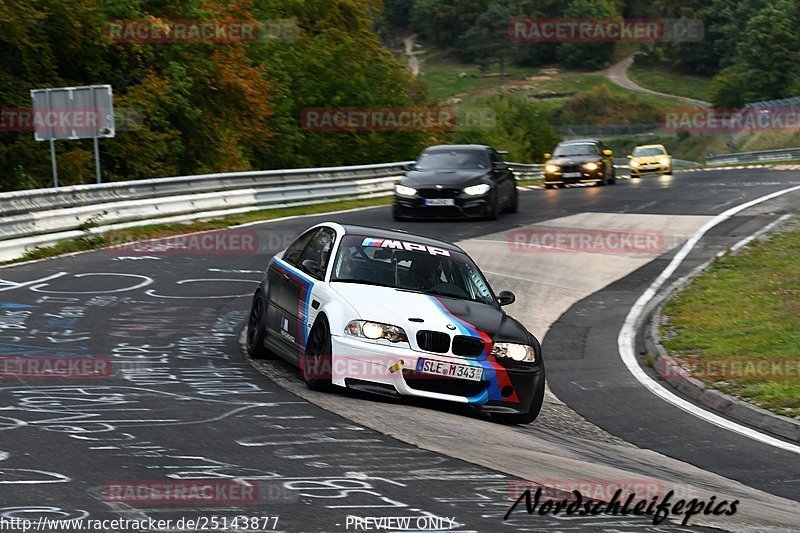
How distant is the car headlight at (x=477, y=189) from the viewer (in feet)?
80.3

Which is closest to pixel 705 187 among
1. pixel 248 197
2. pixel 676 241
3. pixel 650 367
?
pixel 676 241

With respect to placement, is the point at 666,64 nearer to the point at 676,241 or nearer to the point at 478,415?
the point at 676,241

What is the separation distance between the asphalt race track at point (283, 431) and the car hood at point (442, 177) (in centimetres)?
689

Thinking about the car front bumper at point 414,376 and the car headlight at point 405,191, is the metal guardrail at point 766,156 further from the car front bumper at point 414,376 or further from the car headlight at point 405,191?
the car front bumper at point 414,376

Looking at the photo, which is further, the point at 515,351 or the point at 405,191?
the point at 405,191

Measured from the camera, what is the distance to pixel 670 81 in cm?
15075

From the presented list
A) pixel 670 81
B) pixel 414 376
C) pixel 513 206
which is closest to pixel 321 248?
pixel 414 376

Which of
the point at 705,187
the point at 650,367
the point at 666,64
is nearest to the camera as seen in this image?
the point at 650,367

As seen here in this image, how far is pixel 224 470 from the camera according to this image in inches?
271

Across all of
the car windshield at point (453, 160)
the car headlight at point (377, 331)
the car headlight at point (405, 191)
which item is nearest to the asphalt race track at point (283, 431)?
the car headlight at point (377, 331)

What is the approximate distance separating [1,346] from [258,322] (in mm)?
2494

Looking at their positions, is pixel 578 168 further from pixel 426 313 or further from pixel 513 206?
pixel 426 313

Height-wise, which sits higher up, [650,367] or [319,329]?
[319,329]

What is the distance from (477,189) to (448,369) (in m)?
15.2
